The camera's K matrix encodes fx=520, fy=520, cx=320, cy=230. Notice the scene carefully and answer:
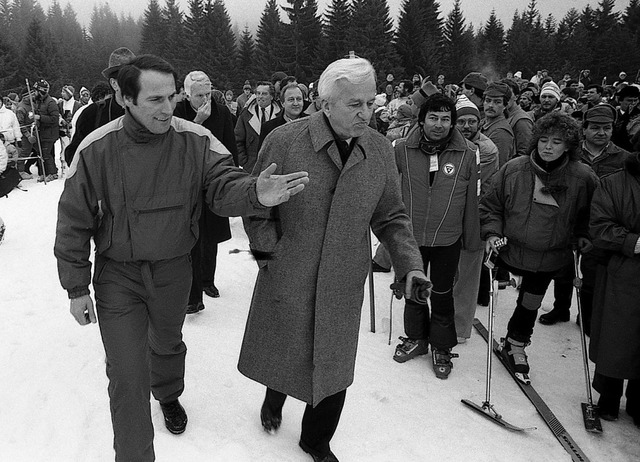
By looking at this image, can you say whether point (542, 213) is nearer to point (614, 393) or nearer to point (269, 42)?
point (614, 393)

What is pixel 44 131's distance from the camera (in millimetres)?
12453

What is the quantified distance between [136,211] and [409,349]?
2.80m

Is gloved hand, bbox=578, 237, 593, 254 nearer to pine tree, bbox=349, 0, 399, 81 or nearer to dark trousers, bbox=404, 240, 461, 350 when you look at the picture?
dark trousers, bbox=404, 240, 461, 350

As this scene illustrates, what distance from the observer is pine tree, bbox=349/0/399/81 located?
41781mm

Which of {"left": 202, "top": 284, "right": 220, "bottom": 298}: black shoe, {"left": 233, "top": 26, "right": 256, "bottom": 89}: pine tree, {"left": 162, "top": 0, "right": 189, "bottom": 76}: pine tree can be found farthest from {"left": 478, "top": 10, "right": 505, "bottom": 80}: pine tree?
{"left": 202, "top": 284, "right": 220, "bottom": 298}: black shoe

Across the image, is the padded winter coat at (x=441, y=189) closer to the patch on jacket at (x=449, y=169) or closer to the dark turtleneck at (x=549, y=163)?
the patch on jacket at (x=449, y=169)

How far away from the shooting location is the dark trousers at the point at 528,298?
4.14 m

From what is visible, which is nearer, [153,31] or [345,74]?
[345,74]

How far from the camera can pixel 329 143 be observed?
2.65 m

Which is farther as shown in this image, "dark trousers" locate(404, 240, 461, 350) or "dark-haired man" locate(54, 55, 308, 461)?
"dark trousers" locate(404, 240, 461, 350)

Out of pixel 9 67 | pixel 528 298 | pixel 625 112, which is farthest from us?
pixel 9 67

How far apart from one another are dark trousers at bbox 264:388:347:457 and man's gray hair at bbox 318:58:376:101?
5.35ft

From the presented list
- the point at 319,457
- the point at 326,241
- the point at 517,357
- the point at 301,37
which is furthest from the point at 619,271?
the point at 301,37

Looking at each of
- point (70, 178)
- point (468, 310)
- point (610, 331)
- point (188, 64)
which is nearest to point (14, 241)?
point (70, 178)
